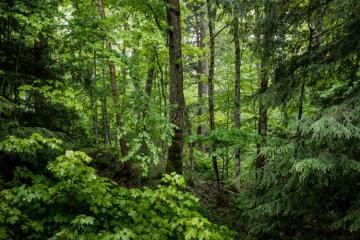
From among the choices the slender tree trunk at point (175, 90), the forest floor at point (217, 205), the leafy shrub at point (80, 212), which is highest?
the slender tree trunk at point (175, 90)

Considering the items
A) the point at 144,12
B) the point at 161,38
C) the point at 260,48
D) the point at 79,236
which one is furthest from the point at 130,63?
the point at 79,236

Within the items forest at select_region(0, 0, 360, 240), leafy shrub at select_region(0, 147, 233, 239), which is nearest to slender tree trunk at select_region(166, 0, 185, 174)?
forest at select_region(0, 0, 360, 240)

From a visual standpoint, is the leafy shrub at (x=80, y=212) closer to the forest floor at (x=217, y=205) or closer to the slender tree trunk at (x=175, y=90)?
the slender tree trunk at (x=175, y=90)

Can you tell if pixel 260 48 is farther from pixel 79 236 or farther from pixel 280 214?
pixel 79 236

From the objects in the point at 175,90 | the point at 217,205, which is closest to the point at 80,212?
the point at 175,90

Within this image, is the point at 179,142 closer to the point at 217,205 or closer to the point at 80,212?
the point at 217,205

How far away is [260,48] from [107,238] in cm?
486

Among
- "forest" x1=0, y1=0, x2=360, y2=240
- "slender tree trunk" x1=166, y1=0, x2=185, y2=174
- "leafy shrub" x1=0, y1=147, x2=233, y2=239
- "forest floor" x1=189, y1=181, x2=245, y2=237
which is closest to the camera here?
"leafy shrub" x1=0, y1=147, x2=233, y2=239

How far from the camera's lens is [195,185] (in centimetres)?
1072

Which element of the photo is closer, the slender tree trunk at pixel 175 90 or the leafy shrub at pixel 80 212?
the leafy shrub at pixel 80 212

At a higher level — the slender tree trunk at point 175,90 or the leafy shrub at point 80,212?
the slender tree trunk at point 175,90

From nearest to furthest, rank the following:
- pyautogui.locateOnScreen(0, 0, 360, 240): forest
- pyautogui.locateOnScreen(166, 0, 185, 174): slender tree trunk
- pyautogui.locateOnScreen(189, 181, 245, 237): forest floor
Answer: pyautogui.locateOnScreen(0, 0, 360, 240): forest < pyautogui.locateOnScreen(166, 0, 185, 174): slender tree trunk < pyautogui.locateOnScreen(189, 181, 245, 237): forest floor

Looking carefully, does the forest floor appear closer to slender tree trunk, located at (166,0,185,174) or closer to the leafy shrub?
slender tree trunk, located at (166,0,185,174)

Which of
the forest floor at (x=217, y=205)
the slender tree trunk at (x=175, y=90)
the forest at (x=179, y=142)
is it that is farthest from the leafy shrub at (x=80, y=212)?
the forest floor at (x=217, y=205)
